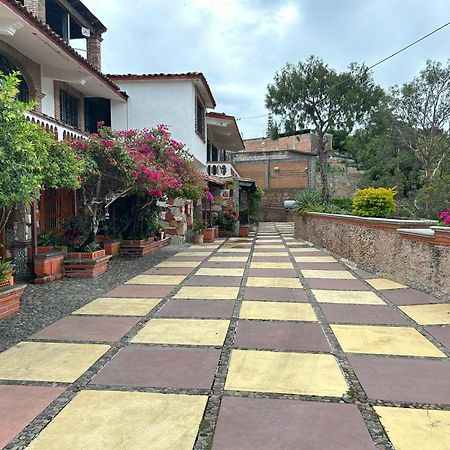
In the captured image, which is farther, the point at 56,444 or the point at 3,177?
the point at 3,177

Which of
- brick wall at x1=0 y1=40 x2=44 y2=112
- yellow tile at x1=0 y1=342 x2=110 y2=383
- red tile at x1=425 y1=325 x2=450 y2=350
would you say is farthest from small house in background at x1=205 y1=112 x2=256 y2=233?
yellow tile at x1=0 y1=342 x2=110 y2=383

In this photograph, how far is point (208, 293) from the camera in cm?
672

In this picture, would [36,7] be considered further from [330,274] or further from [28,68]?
[330,274]

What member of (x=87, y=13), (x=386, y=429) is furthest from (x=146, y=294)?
(x=87, y=13)

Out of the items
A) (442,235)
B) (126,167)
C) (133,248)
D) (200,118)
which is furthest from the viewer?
(200,118)

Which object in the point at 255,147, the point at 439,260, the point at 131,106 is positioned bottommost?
the point at 439,260

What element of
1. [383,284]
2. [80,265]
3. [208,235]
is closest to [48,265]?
[80,265]

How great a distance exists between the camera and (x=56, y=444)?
243cm

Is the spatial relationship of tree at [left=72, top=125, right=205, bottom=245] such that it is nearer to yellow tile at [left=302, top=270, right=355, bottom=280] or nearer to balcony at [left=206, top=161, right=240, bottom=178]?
yellow tile at [left=302, top=270, right=355, bottom=280]

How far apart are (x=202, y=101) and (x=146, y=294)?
11331 millimetres

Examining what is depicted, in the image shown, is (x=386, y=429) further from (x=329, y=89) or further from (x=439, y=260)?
(x=329, y=89)

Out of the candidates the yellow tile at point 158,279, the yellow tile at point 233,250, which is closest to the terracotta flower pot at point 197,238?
the yellow tile at point 233,250

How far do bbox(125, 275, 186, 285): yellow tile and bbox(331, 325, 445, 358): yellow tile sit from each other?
3744mm

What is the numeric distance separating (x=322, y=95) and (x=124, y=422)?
76.6 feet
